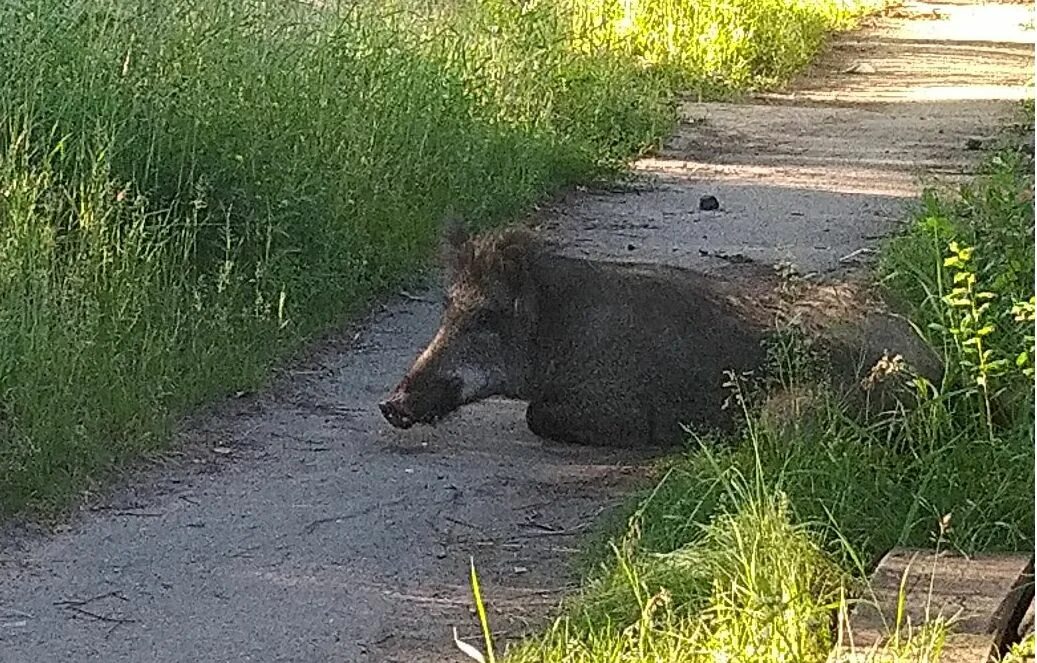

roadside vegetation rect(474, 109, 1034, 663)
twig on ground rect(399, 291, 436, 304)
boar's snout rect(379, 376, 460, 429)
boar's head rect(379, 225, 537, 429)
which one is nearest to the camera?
roadside vegetation rect(474, 109, 1034, 663)

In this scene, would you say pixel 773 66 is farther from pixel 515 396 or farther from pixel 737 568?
pixel 737 568

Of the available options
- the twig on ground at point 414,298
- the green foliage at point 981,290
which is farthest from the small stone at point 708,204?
the twig on ground at point 414,298

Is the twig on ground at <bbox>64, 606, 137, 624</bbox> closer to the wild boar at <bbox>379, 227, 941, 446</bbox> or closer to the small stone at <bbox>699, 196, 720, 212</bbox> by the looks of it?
the wild boar at <bbox>379, 227, 941, 446</bbox>

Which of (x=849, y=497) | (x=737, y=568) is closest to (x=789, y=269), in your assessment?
(x=849, y=497)

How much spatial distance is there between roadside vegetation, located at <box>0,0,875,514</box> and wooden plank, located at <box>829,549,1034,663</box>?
2.47 m

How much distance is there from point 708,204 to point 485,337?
3907mm

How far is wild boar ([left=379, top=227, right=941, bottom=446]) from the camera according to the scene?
6078mm

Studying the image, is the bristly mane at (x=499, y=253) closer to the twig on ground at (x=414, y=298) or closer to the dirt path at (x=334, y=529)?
the dirt path at (x=334, y=529)

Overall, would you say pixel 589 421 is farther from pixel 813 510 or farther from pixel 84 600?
pixel 84 600

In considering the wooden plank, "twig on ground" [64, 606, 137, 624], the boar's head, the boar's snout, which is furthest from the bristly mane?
the wooden plank

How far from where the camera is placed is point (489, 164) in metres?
9.51

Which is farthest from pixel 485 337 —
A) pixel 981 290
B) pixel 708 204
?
pixel 708 204

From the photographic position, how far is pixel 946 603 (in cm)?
412

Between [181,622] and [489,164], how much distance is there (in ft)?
16.4
